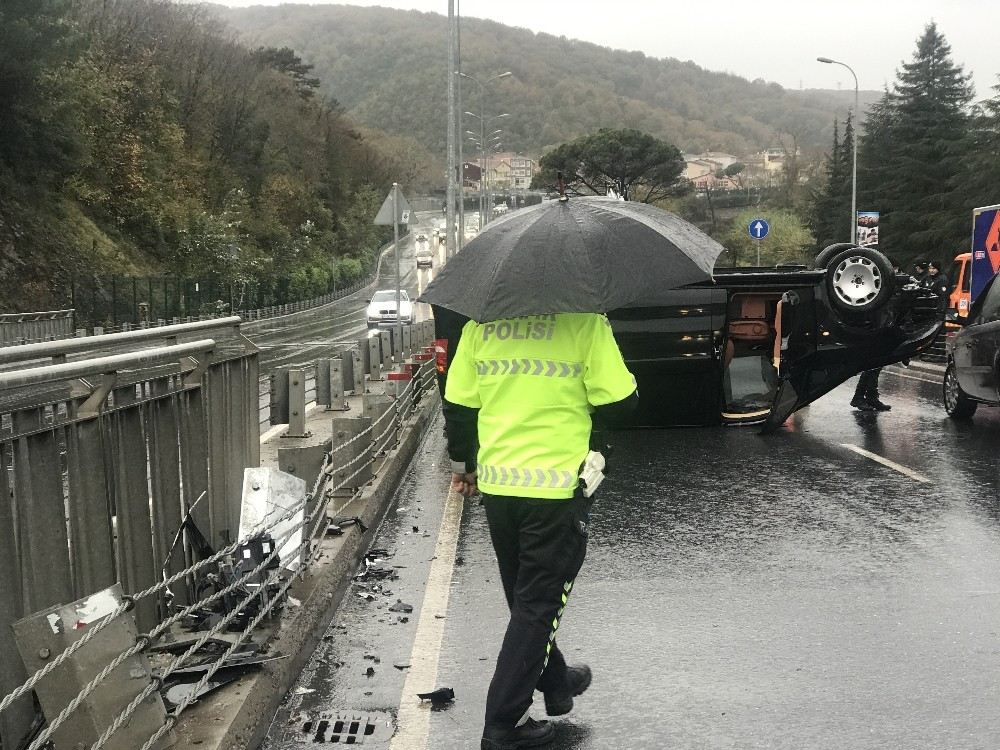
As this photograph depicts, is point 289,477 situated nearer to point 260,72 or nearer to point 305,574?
point 305,574

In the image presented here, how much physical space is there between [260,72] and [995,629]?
9338 centimetres

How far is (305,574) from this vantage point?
20.3 ft

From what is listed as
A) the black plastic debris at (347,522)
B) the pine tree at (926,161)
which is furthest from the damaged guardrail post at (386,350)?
the pine tree at (926,161)

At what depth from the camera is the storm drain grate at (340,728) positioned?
14.4 ft

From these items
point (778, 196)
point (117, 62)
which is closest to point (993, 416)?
point (117, 62)

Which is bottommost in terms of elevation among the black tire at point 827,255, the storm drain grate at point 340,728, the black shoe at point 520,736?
the storm drain grate at point 340,728

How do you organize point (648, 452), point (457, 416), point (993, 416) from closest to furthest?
point (457, 416) → point (648, 452) → point (993, 416)

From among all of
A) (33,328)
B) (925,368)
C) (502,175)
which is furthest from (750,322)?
(502,175)

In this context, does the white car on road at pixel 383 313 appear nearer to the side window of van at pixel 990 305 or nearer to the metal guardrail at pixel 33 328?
the metal guardrail at pixel 33 328

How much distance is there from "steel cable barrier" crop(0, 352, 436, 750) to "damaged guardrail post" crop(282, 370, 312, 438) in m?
0.57

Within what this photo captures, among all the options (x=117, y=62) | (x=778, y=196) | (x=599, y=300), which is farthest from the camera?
(x=778, y=196)

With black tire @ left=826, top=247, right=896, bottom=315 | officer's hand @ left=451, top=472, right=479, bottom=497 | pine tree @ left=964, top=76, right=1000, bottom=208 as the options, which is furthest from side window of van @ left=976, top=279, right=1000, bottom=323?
pine tree @ left=964, top=76, right=1000, bottom=208

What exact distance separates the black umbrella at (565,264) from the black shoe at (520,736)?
1473mm

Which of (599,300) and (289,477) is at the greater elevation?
(599,300)
